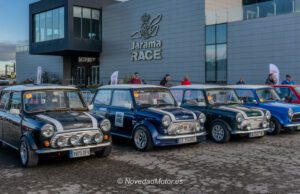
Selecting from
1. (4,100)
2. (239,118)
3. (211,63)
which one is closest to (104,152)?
(4,100)

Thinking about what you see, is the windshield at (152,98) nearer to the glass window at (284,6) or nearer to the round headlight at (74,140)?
the round headlight at (74,140)

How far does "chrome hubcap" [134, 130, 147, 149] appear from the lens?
877 cm

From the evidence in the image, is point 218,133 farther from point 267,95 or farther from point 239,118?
point 267,95

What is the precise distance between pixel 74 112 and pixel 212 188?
3.48 meters

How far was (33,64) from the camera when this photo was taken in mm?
47875

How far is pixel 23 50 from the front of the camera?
49781 millimetres

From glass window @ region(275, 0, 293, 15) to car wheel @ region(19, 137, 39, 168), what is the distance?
20040mm

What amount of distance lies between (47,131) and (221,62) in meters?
21.6

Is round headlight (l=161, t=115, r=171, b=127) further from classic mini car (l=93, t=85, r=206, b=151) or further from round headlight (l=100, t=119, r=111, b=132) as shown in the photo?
round headlight (l=100, t=119, r=111, b=132)

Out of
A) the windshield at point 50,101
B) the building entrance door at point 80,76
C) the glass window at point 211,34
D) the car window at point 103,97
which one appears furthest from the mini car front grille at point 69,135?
the building entrance door at point 80,76

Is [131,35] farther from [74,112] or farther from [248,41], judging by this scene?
[74,112]

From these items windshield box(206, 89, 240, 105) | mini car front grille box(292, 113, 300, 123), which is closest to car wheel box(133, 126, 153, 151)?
windshield box(206, 89, 240, 105)

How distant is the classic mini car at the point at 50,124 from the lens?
6918 millimetres

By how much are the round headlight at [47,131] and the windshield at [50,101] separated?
0.98 m
